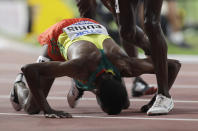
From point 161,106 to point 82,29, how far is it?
3.87ft

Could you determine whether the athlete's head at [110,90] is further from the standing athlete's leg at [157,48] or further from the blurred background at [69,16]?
the blurred background at [69,16]

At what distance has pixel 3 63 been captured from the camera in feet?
45.3

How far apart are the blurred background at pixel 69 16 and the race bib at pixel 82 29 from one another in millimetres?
9229

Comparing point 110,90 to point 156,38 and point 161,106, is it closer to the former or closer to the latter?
point 161,106

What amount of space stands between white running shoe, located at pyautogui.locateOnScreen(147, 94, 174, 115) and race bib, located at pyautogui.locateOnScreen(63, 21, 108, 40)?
0.94 m

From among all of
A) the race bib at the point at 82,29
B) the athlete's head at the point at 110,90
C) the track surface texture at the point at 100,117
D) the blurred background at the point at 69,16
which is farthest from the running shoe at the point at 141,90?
the blurred background at the point at 69,16

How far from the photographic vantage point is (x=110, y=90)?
5.55 m

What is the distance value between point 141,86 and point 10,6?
11.3m

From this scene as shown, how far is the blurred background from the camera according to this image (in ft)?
54.1

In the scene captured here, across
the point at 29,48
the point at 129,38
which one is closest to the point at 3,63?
the point at 29,48

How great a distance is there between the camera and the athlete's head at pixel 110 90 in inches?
219


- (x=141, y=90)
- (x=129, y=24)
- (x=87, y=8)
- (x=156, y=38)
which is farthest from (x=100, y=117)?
(x=87, y=8)

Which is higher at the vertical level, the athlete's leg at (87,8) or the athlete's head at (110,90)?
the athlete's leg at (87,8)

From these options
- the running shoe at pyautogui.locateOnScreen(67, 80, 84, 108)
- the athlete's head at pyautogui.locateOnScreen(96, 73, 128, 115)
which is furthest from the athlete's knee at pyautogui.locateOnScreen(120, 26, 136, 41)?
the athlete's head at pyautogui.locateOnScreen(96, 73, 128, 115)
